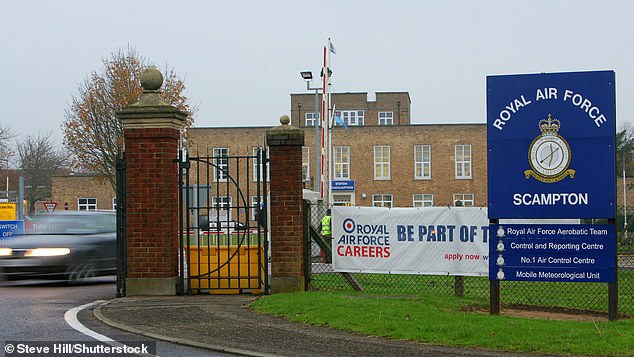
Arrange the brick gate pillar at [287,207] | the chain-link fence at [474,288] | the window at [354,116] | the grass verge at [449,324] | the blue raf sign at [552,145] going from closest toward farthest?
the grass verge at [449,324] < the blue raf sign at [552,145] < the brick gate pillar at [287,207] < the chain-link fence at [474,288] < the window at [354,116]

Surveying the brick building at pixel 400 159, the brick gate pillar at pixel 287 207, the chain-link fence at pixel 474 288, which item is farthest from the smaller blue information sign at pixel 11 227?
the brick building at pixel 400 159

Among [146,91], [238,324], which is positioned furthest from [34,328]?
[146,91]

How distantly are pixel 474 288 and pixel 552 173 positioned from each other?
5.15 meters

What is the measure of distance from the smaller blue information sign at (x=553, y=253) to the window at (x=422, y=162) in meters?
43.0

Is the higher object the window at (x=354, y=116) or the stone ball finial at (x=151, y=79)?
→ the window at (x=354, y=116)

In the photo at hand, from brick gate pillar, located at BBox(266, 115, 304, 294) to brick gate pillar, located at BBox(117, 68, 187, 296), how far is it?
1685mm

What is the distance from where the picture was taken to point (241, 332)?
9.33m

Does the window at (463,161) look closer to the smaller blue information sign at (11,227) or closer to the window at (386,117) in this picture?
the window at (386,117)

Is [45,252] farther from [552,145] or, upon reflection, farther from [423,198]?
[423,198]

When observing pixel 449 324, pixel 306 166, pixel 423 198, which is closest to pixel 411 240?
pixel 449 324

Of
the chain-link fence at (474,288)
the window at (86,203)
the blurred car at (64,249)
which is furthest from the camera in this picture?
the window at (86,203)

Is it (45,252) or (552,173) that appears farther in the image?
(45,252)

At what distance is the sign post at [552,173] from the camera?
1055 cm

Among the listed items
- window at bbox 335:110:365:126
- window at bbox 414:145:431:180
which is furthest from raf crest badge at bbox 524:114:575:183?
window at bbox 335:110:365:126
